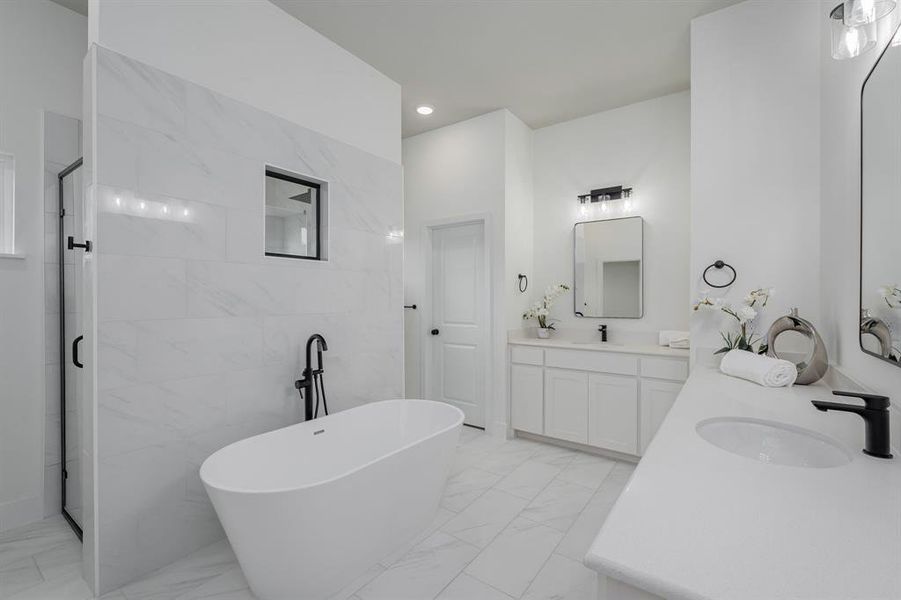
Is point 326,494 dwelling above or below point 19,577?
above

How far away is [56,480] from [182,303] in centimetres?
145

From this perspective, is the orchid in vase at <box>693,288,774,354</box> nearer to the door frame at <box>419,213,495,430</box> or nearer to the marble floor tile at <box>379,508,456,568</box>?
the door frame at <box>419,213,495,430</box>

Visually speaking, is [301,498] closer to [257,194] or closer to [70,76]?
[257,194]

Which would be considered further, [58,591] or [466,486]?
[466,486]

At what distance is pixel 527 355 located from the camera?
12.0 ft

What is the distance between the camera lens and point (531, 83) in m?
3.31

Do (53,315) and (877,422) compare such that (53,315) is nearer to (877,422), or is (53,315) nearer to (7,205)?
(7,205)

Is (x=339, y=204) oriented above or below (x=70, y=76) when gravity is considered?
below

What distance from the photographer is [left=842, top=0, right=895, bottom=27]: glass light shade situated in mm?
1159

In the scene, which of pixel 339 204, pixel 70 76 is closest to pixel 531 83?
pixel 339 204

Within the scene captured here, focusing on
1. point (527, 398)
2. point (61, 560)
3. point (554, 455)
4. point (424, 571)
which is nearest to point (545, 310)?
point (527, 398)

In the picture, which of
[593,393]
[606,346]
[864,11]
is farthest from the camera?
[606,346]

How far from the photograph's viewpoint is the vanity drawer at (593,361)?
3.15 meters

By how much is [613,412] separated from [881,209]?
2.21 m
